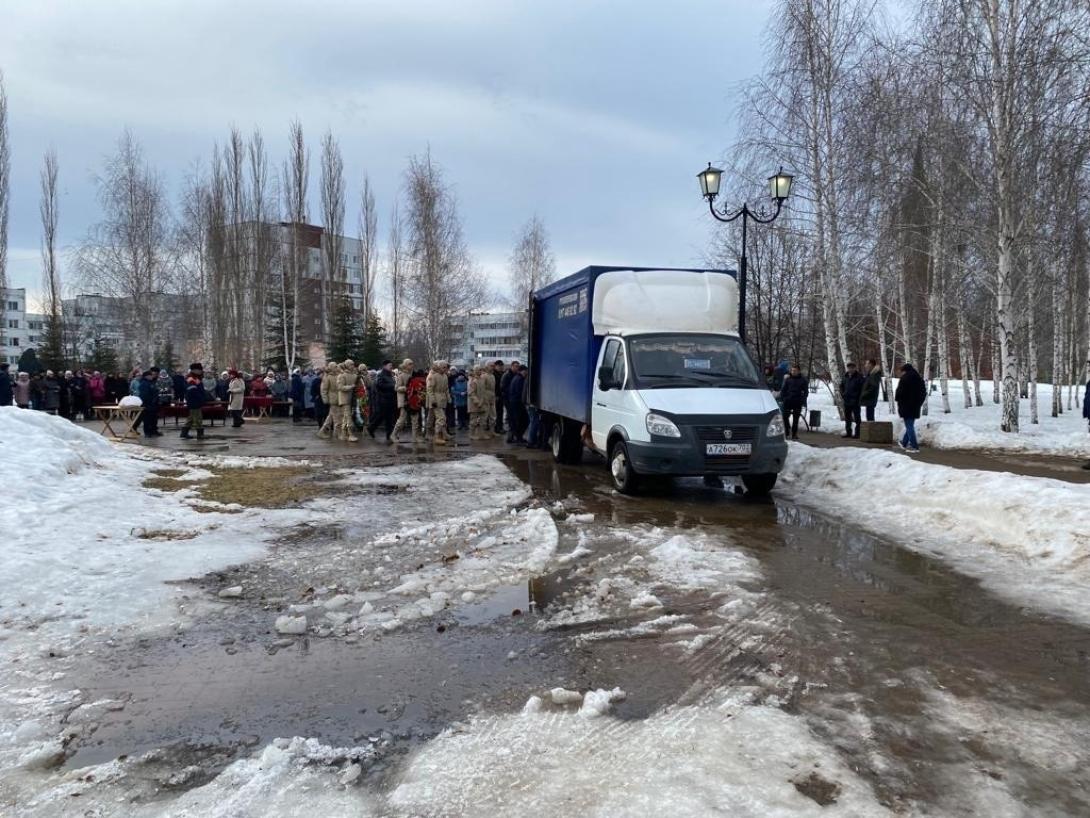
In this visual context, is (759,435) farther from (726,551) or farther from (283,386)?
(283,386)

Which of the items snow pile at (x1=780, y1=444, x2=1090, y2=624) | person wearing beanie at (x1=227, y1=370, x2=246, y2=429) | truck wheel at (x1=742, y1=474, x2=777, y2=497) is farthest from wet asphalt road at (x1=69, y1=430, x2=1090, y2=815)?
person wearing beanie at (x1=227, y1=370, x2=246, y2=429)

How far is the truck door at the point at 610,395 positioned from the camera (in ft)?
34.3

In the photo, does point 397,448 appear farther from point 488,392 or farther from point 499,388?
point 499,388

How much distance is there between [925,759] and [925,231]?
19.8m

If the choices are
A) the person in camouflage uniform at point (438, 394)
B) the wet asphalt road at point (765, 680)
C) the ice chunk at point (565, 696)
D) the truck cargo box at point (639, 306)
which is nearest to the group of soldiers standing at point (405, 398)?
the person in camouflage uniform at point (438, 394)

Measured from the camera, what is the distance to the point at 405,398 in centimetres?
1883

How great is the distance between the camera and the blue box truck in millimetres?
9570

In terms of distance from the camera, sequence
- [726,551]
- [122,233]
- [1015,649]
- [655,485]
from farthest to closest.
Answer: [122,233], [655,485], [726,551], [1015,649]

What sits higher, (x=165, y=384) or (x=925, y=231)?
A: (x=925, y=231)

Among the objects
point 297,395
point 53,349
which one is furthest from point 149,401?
point 53,349

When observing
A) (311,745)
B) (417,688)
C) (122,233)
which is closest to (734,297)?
(417,688)

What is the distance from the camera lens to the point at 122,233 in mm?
39250

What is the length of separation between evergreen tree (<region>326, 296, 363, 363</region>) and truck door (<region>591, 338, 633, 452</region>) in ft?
106

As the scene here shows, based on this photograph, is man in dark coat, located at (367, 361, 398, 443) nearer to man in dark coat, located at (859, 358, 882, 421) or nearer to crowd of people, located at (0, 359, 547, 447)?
crowd of people, located at (0, 359, 547, 447)
